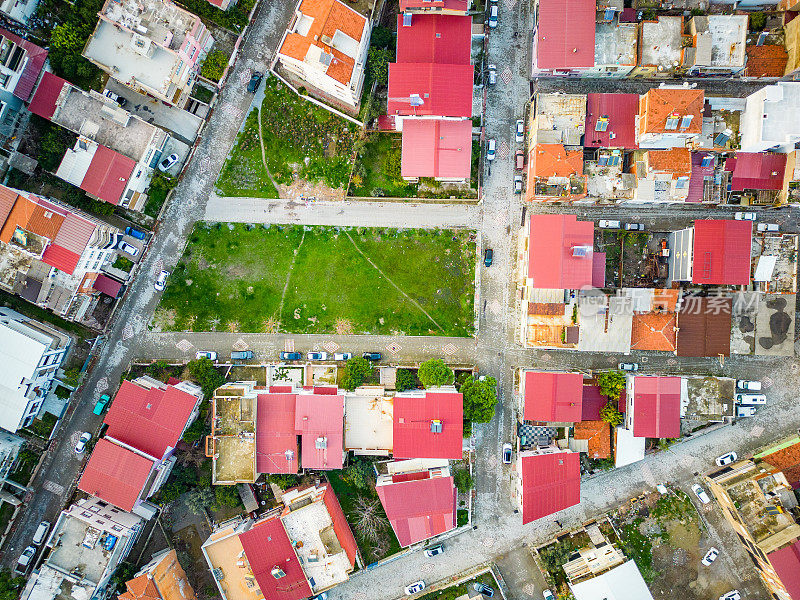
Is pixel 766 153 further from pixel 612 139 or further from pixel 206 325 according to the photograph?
pixel 206 325

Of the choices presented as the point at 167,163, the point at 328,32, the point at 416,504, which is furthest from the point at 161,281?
the point at 416,504

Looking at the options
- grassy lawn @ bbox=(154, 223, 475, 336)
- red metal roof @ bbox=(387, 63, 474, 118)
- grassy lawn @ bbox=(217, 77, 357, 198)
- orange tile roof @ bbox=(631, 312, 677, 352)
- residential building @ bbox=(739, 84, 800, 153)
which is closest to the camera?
red metal roof @ bbox=(387, 63, 474, 118)

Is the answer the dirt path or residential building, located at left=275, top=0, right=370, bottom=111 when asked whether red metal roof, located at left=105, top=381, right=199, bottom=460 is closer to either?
the dirt path

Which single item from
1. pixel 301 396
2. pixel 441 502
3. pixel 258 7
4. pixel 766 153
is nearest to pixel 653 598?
pixel 441 502

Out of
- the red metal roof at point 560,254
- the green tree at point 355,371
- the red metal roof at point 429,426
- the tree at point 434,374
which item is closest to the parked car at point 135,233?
the green tree at point 355,371

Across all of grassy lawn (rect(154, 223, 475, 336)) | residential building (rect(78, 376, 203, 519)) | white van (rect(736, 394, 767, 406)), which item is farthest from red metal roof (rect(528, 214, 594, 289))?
residential building (rect(78, 376, 203, 519))

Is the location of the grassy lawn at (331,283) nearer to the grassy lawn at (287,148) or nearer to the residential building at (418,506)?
the grassy lawn at (287,148)

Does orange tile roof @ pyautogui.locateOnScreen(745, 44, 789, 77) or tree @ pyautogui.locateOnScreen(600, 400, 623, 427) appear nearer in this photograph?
orange tile roof @ pyautogui.locateOnScreen(745, 44, 789, 77)
